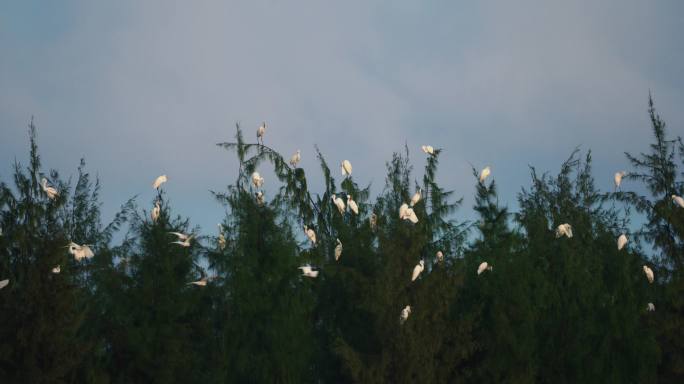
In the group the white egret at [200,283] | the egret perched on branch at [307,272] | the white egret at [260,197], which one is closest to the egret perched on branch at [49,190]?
the white egret at [200,283]

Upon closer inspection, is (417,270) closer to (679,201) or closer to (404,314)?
(404,314)

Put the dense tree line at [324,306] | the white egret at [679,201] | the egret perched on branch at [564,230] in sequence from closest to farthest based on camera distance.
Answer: the dense tree line at [324,306] → the egret perched on branch at [564,230] → the white egret at [679,201]

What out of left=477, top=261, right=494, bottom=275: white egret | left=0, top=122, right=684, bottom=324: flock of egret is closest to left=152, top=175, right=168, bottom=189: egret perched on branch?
left=0, top=122, right=684, bottom=324: flock of egret

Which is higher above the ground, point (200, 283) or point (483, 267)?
point (483, 267)

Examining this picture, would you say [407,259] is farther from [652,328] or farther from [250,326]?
[652,328]

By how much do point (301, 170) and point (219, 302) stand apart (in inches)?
364

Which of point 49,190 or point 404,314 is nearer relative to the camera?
point 404,314

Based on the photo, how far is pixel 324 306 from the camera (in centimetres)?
1956

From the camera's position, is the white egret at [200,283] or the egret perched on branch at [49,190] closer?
the white egret at [200,283]

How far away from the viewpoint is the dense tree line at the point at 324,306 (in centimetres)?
1570

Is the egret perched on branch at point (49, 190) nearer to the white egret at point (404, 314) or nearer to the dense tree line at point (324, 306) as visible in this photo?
the dense tree line at point (324, 306)

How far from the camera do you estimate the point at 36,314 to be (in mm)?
14961

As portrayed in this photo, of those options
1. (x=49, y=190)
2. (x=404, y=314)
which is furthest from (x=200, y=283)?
(x=404, y=314)

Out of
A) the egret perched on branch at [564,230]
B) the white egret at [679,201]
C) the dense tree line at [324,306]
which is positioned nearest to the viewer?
the dense tree line at [324,306]
